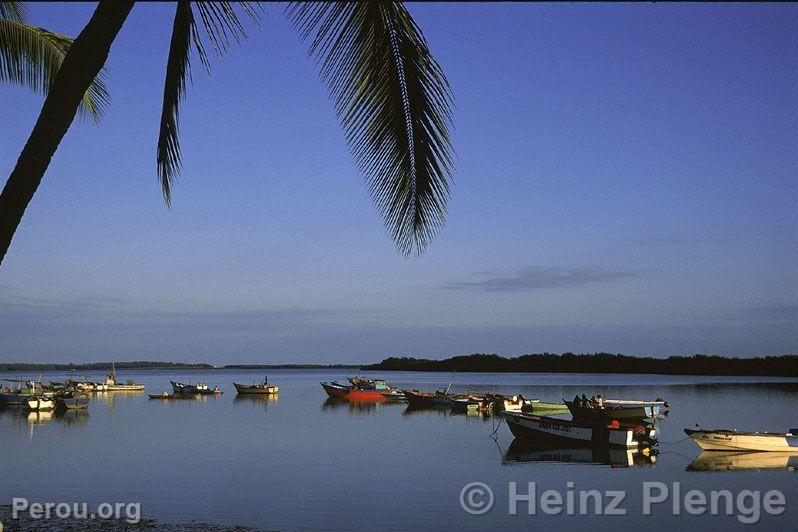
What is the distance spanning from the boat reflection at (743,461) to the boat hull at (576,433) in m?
3.18

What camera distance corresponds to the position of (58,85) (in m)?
4.54

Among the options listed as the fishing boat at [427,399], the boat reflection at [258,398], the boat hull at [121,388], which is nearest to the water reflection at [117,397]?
the boat hull at [121,388]

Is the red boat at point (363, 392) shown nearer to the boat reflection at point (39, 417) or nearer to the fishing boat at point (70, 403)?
the fishing boat at point (70, 403)

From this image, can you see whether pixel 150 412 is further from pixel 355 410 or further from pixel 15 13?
pixel 15 13

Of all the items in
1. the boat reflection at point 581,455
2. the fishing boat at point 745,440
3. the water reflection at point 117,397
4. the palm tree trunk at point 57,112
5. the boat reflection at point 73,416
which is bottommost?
the water reflection at point 117,397

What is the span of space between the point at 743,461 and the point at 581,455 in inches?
283

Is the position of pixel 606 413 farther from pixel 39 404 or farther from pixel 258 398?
pixel 258 398

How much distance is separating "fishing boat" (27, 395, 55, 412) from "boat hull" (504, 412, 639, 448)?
42.0 metres

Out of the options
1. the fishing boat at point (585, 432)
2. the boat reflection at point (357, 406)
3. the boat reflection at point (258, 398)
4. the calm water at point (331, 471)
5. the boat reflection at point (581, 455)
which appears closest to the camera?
the calm water at point (331, 471)

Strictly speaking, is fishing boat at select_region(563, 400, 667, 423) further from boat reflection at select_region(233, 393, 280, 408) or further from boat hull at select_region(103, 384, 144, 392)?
boat hull at select_region(103, 384, 144, 392)

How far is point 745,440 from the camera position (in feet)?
A: 109

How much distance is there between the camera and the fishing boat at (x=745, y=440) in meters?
33.3

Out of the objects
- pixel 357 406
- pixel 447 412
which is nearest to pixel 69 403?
pixel 357 406

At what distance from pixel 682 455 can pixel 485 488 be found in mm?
14503
